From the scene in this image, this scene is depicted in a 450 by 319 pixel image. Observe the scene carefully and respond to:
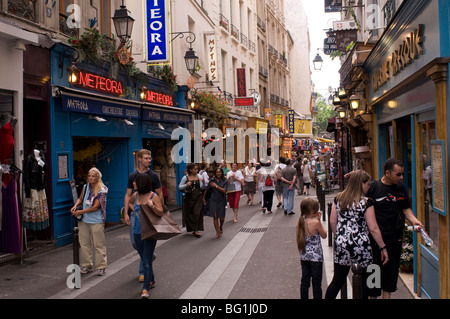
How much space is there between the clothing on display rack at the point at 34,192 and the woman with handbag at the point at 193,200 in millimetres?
2983

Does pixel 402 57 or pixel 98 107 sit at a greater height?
pixel 402 57

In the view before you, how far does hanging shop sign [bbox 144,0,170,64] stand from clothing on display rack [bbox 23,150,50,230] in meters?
5.54

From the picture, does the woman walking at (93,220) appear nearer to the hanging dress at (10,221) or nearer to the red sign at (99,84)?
the hanging dress at (10,221)

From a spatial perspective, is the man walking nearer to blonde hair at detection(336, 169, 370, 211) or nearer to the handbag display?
the handbag display

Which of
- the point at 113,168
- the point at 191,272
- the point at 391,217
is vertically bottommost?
the point at 191,272

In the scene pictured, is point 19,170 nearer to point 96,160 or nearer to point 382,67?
point 96,160

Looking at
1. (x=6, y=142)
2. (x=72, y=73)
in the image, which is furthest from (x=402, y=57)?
(x=72, y=73)

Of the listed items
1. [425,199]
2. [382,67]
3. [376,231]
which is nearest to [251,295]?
[376,231]

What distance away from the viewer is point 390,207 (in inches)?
208

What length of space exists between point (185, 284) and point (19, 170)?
391 cm

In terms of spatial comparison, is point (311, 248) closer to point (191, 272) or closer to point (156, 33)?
point (191, 272)

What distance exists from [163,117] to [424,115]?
10462 mm

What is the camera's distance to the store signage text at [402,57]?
19.0ft

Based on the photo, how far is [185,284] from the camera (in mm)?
6863
